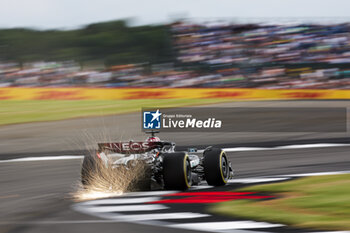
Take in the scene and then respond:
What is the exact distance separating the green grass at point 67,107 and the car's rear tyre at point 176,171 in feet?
Answer: 44.2

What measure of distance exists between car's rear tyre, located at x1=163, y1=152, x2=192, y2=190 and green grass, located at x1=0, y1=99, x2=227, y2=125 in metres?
13.5

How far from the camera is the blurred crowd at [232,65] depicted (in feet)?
75.2

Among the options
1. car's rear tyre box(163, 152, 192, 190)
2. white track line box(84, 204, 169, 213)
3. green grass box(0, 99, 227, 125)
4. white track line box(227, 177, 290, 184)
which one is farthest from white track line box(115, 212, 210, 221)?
green grass box(0, 99, 227, 125)

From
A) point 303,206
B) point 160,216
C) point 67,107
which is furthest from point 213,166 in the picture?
point 67,107

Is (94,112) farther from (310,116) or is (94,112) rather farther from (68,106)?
(310,116)

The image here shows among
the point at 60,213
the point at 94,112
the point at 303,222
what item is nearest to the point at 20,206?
the point at 60,213

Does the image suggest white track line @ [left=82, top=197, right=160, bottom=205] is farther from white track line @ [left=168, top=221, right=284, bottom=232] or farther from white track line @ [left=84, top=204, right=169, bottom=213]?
white track line @ [left=168, top=221, right=284, bottom=232]

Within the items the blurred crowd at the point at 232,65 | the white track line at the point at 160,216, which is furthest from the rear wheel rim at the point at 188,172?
the blurred crowd at the point at 232,65

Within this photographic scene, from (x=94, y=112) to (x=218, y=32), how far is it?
926 centimetres

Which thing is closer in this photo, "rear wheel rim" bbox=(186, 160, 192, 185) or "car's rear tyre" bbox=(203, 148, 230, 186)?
"rear wheel rim" bbox=(186, 160, 192, 185)

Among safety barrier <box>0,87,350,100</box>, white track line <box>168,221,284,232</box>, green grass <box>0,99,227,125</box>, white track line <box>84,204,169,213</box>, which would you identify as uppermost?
safety barrier <box>0,87,350,100</box>

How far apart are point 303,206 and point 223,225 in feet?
3.67

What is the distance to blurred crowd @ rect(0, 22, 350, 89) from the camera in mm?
22922

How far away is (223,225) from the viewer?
492cm
